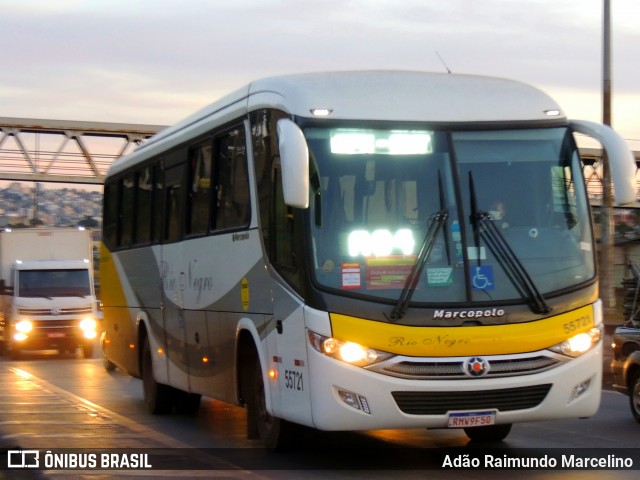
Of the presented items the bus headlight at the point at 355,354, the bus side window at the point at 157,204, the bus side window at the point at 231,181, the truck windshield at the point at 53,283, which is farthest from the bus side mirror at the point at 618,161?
the truck windshield at the point at 53,283

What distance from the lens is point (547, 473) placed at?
35.0 feet

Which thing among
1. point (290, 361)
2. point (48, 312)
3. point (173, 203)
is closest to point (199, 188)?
point (173, 203)

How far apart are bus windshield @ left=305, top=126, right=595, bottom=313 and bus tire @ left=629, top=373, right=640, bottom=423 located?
13.0 feet

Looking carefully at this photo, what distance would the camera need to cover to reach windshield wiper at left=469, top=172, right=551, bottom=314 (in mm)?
10633

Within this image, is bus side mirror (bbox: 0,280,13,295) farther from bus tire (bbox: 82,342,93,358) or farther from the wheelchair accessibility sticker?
the wheelchair accessibility sticker

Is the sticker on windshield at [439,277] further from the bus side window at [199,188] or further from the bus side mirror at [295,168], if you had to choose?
the bus side window at [199,188]

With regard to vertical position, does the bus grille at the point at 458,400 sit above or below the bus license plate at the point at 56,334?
above

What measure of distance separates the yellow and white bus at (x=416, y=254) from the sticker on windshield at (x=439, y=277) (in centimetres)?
2

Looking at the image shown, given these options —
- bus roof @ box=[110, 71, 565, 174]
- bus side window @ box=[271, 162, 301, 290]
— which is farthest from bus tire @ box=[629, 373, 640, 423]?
bus side window @ box=[271, 162, 301, 290]

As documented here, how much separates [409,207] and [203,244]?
366 centimetres

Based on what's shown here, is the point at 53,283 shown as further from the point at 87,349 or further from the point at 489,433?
the point at 489,433

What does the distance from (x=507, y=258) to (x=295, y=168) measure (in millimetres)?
1847

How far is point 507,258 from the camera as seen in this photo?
10664mm

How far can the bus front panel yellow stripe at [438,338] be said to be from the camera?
10336mm
